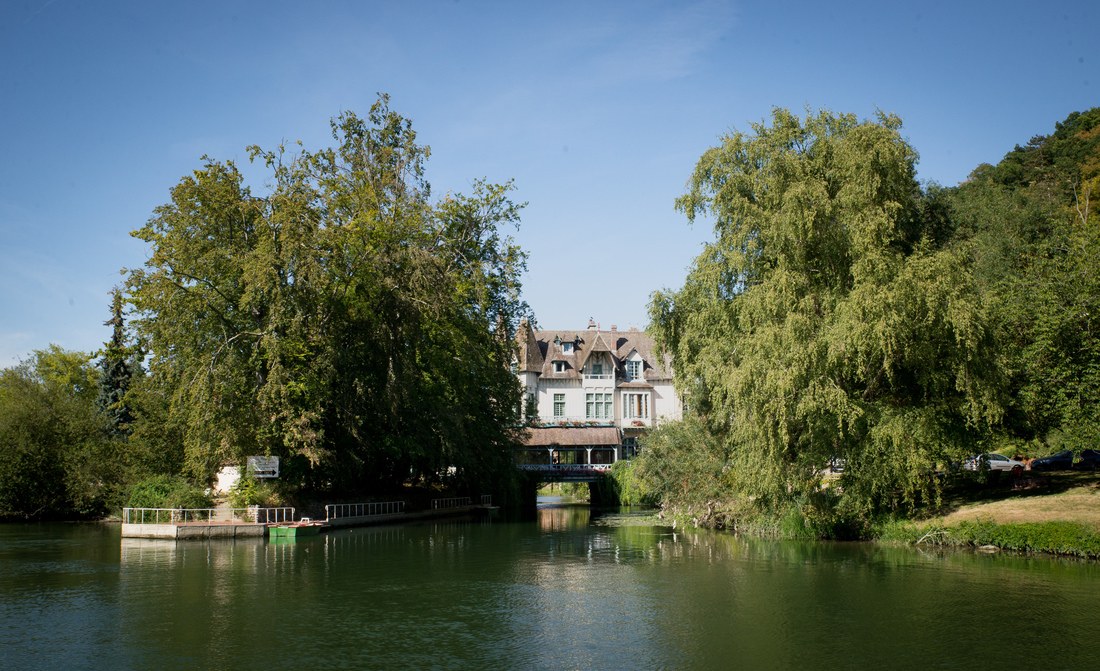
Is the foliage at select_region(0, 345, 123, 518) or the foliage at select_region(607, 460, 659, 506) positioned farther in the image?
the foliage at select_region(607, 460, 659, 506)

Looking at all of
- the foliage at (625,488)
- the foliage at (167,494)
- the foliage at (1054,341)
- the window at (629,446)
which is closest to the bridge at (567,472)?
the foliage at (625,488)

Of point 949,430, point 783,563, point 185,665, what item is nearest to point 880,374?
point 949,430

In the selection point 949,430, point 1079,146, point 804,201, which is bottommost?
point 949,430

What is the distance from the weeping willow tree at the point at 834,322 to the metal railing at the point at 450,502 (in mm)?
23407

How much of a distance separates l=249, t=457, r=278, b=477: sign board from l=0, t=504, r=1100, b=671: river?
6.28 m

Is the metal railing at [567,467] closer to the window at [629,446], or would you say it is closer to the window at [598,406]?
the window at [629,446]

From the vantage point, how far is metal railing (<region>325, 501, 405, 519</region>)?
40.2 m

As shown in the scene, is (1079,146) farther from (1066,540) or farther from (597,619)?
(597,619)

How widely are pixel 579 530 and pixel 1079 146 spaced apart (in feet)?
202

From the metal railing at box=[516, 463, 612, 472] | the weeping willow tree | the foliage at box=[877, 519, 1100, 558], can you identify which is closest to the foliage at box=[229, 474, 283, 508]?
the weeping willow tree

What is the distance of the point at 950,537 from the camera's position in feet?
94.0

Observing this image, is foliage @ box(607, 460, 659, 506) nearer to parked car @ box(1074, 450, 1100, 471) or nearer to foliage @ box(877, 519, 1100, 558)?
parked car @ box(1074, 450, 1100, 471)

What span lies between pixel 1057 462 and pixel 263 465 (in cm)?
3997

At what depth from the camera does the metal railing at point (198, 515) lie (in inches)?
1431
